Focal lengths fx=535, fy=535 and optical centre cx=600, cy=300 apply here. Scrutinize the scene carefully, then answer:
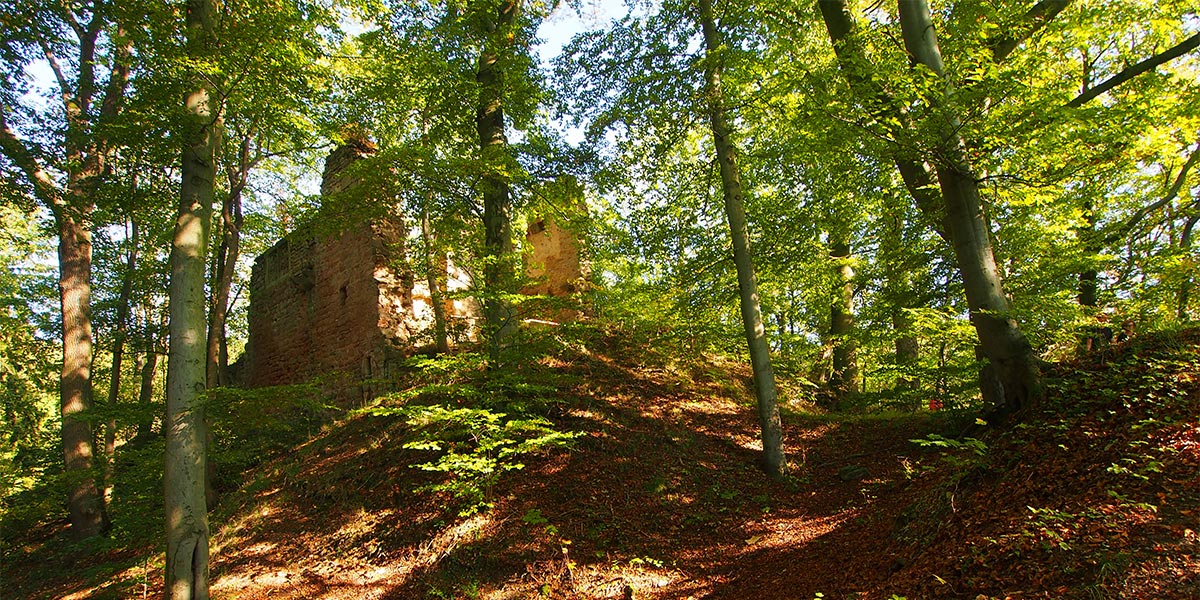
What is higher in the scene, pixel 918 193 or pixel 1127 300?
pixel 918 193

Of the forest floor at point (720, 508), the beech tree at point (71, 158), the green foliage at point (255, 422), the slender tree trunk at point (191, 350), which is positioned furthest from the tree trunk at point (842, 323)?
the beech tree at point (71, 158)

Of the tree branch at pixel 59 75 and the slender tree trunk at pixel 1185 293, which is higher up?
the tree branch at pixel 59 75

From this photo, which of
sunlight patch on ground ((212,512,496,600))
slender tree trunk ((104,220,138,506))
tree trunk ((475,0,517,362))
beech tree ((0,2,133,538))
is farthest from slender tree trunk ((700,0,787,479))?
slender tree trunk ((104,220,138,506))

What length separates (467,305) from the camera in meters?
12.5

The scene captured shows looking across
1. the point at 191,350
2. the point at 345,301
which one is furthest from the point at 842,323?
the point at 345,301

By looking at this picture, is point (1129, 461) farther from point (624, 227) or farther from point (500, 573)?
point (624, 227)

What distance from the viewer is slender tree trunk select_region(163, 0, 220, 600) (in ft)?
16.2

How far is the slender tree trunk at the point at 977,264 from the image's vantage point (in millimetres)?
4992

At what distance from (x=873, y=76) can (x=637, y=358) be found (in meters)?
6.63

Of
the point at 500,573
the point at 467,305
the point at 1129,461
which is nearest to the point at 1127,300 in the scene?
the point at 1129,461

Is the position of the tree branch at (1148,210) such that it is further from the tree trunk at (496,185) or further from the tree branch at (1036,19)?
the tree trunk at (496,185)

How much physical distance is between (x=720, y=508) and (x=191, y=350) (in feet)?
19.3

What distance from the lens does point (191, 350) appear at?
527cm

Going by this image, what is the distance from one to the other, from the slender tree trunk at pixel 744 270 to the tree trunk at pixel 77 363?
33.1 feet
